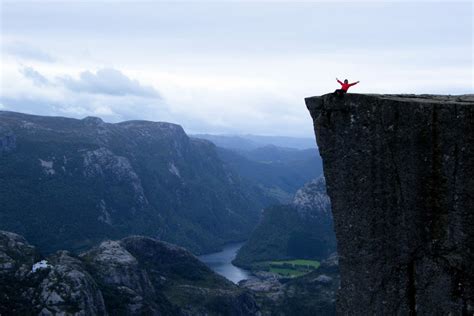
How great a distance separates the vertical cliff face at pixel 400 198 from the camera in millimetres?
12352

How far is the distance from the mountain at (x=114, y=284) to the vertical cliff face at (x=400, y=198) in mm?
80503

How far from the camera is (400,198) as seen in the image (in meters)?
13.0

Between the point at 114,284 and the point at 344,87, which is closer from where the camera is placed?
the point at 344,87

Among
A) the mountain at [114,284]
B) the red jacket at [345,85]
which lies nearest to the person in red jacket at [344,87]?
the red jacket at [345,85]

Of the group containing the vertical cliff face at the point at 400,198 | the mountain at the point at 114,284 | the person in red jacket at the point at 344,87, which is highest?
the person in red jacket at the point at 344,87

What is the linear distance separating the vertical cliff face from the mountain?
80503mm

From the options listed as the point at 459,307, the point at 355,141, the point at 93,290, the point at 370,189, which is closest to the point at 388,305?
the point at 459,307

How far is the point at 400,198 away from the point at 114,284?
11358 centimetres

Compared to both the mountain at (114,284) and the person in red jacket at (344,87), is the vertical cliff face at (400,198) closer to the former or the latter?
the person in red jacket at (344,87)

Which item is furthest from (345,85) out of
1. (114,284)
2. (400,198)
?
(114,284)

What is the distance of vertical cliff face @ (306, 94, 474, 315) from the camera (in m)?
12.4

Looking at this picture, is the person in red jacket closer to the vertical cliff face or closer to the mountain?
the vertical cliff face

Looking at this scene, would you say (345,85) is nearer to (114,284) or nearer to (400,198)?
(400,198)

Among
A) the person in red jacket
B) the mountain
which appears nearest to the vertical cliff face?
the person in red jacket
